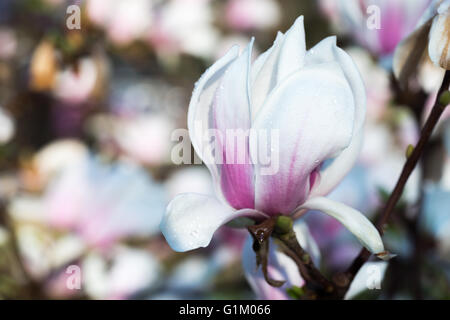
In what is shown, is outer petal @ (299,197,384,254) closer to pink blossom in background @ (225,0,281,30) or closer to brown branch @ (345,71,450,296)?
brown branch @ (345,71,450,296)

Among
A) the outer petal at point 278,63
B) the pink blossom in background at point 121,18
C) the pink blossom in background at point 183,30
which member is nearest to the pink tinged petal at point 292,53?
the outer petal at point 278,63

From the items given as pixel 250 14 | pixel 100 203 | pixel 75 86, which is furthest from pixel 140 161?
pixel 250 14

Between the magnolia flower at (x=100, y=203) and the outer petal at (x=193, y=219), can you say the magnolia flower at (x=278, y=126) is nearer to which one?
the outer petal at (x=193, y=219)

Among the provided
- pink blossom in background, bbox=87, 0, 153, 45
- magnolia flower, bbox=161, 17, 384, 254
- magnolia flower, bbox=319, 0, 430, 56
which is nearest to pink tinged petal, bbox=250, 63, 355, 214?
magnolia flower, bbox=161, 17, 384, 254

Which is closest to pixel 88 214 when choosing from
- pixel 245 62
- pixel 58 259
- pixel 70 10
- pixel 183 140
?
pixel 58 259
